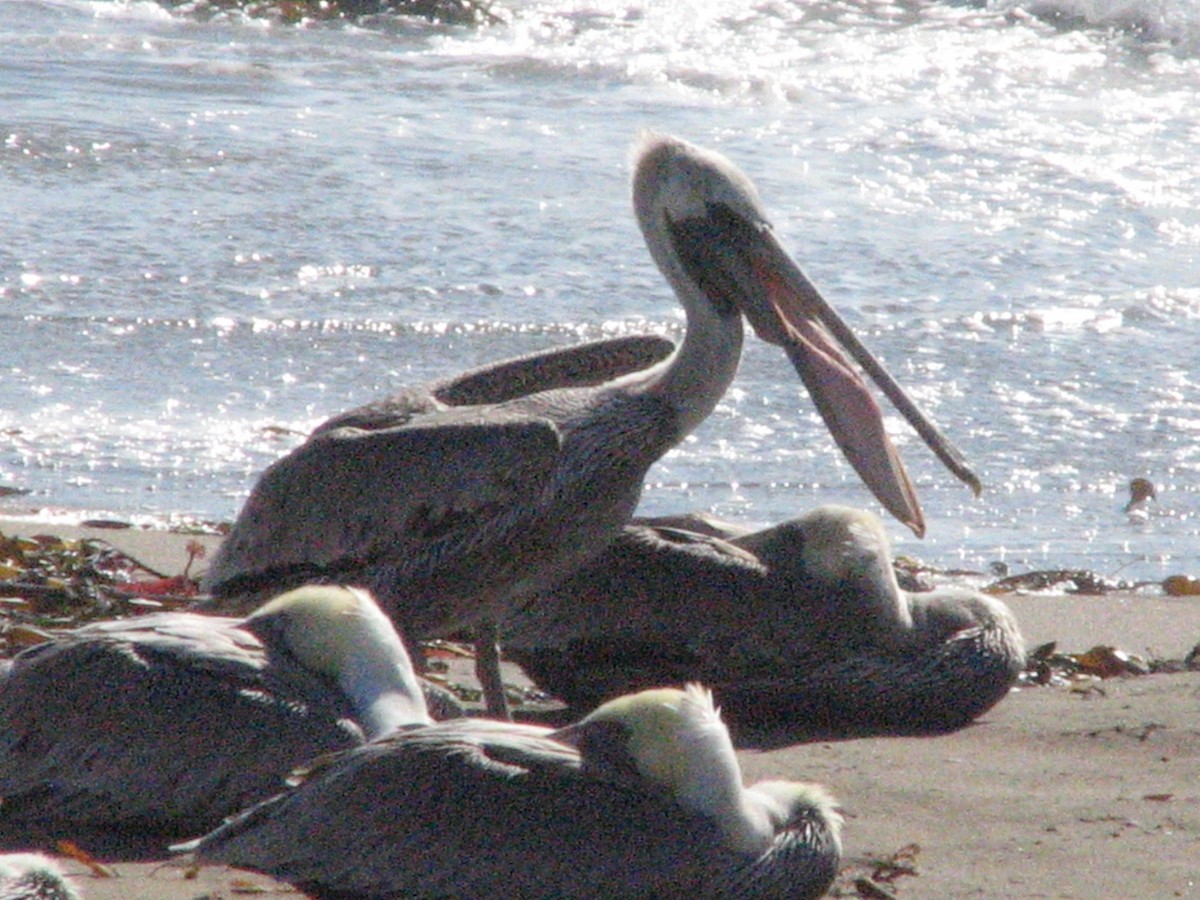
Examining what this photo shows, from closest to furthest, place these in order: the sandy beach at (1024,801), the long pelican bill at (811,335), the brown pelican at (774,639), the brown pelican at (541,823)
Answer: the brown pelican at (541,823) < the sandy beach at (1024,801) < the long pelican bill at (811,335) < the brown pelican at (774,639)

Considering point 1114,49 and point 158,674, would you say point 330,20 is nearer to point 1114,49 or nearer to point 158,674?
point 1114,49

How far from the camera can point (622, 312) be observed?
30.8 ft

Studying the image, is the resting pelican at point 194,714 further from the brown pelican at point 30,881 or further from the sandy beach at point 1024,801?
the brown pelican at point 30,881

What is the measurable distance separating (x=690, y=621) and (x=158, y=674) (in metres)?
1.65

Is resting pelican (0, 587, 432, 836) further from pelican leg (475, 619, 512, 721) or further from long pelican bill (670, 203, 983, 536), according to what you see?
long pelican bill (670, 203, 983, 536)

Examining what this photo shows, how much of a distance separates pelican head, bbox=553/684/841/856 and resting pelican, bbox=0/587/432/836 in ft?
1.74

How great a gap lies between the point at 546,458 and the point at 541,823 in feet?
5.07

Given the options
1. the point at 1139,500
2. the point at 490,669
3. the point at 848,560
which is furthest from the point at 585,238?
the point at 490,669

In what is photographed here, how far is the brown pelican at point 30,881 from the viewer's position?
113 inches

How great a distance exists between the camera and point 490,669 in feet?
16.4

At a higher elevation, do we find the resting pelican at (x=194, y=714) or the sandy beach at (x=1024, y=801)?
the resting pelican at (x=194, y=714)

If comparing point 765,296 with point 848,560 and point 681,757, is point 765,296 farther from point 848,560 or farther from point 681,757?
point 681,757

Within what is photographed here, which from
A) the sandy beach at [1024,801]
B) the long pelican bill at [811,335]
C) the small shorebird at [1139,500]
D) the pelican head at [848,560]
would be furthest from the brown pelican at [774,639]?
the small shorebird at [1139,500]

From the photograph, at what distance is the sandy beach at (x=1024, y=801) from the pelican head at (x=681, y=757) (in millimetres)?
351
